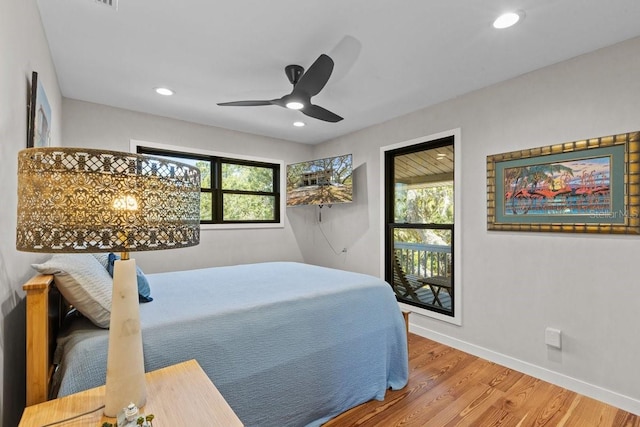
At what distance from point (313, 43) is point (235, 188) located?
2.56 meters

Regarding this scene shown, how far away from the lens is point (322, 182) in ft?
13.4

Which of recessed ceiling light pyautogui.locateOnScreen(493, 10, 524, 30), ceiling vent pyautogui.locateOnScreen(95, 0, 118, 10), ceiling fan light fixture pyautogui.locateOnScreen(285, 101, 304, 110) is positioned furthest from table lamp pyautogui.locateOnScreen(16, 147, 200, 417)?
recessed ceiling light pyautogui.locateOnScreen(493, 10, 524, 30)

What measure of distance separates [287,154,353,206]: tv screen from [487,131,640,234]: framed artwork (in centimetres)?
163

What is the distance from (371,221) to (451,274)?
45.5 inches

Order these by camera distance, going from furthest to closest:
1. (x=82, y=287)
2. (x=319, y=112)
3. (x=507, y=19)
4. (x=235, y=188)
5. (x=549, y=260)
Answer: (x=235, y=188), (x=319, y=112), (x=549, y=260), (x=507, y=19), (x=82, y=287)

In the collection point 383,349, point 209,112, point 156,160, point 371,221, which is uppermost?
point 209,112

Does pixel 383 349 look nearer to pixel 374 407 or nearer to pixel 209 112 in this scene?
pixel 374 407

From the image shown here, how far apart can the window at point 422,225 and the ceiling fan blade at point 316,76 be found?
1.60 m

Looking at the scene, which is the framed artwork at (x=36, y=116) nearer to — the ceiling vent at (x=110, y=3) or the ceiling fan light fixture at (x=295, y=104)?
the ceiling vent at (x=110, y=3)

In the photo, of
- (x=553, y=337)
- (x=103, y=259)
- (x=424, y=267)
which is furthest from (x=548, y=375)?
(x=103, y=259)

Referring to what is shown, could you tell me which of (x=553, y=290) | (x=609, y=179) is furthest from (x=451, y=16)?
(x=553, y=290)

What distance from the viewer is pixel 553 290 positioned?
2418mm

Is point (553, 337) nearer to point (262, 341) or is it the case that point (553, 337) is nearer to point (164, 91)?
point (262, 341)

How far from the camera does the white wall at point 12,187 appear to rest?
119 centimetres
